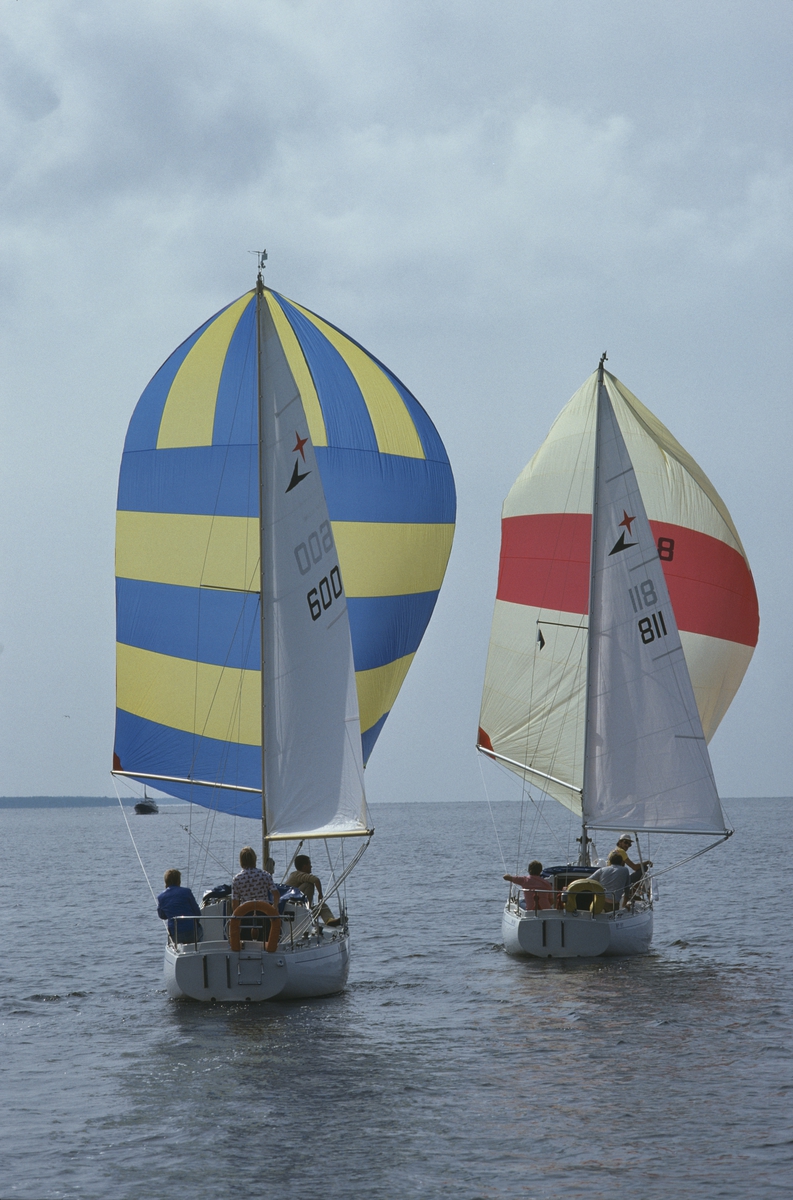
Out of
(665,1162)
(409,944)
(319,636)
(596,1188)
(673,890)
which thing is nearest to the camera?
(596,1188)

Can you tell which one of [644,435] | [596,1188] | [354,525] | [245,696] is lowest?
[596,1188]

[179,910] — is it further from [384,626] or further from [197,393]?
[197,393]

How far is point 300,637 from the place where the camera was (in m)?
15.9

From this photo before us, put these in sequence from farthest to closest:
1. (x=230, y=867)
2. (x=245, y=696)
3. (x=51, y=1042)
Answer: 1. (x=230, y=867)
2. (x=245, y=696)
3. (x=51, y=1042)

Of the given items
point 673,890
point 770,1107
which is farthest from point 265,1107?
point 673,890

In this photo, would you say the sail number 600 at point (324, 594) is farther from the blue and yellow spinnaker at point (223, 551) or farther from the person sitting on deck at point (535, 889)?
the person sitting on deck at point (535, 889)

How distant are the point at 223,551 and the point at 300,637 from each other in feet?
7.32

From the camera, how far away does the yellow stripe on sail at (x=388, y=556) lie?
62.1ft

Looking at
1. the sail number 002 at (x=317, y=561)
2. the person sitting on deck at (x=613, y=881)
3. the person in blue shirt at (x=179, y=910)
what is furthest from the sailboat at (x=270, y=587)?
the person sitting on deck at (x=613, y=881)

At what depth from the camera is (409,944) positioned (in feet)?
78.1

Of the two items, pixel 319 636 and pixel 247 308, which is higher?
pixel 247 308

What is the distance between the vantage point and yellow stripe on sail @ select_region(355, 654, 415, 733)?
746 inches

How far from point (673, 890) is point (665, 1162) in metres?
28.7

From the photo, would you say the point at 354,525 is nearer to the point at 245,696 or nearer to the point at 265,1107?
the point at 245,696
